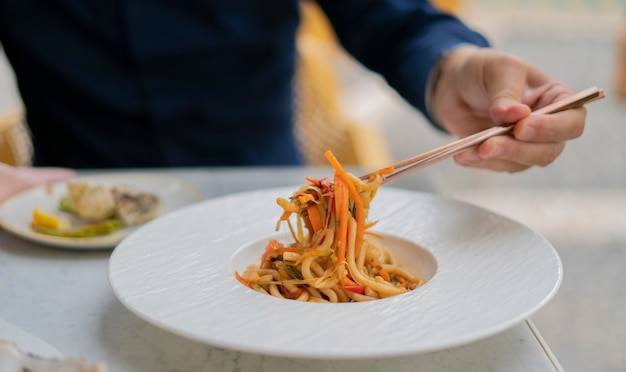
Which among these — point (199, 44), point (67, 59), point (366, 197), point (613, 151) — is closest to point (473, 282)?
point (366, 197)

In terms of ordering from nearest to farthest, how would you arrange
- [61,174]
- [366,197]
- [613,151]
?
[366,197], [61,174], [613,151]

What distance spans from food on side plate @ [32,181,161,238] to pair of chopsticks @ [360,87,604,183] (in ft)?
1.22

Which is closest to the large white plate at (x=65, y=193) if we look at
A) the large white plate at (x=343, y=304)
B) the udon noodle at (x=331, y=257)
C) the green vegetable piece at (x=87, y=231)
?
the green vegetable piece at (x=87, y=231)

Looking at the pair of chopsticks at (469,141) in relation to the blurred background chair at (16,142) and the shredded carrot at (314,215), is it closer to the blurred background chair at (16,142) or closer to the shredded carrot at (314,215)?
the shredded carrot at (314,215)

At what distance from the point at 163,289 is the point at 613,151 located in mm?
3629

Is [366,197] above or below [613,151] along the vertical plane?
above

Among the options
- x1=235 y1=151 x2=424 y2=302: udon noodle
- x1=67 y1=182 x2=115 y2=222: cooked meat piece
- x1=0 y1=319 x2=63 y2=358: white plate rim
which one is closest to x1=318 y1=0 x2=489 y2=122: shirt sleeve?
x1=235 y1=151 x2=424 y2=302: udon noodle

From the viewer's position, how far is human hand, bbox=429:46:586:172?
2.86 ft

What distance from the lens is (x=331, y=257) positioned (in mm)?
836

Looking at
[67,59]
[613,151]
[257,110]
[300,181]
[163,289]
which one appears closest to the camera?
[163,289]

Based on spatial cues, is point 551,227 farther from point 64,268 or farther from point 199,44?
point 64,268

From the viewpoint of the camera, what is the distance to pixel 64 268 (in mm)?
915

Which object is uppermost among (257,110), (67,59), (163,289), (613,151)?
(163,289)

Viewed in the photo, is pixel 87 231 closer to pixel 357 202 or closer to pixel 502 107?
pixel 357 202
